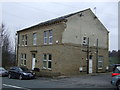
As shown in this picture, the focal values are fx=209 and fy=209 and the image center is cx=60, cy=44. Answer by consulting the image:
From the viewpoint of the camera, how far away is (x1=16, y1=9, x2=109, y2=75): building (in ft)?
86.8

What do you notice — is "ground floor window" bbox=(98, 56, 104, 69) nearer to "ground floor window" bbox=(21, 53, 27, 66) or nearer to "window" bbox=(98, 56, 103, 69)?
"window" bbox=(98, 56, 103, 69)

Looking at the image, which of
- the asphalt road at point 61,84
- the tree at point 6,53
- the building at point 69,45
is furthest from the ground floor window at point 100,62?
the tree at point 6,53

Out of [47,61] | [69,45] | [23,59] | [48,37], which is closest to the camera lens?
[69,45]

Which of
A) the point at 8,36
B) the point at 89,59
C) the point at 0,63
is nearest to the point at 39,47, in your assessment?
the point at 89,59

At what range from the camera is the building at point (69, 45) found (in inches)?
1042

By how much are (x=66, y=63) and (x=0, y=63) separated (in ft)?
66.1

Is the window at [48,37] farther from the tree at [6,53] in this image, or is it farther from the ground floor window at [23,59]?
the tree at [6,53]

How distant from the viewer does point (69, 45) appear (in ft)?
88.3

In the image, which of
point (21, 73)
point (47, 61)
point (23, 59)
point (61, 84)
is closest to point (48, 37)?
point (47, 61)

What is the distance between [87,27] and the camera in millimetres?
29562

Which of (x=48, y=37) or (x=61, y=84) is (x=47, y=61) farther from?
(x=61, y=84)

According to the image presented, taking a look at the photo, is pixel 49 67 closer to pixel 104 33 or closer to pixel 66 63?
pixel 66 63

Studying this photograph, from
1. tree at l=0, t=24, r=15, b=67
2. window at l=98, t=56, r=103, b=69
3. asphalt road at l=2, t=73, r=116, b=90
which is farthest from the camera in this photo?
tree at l=0, t=24, r=15, b=67

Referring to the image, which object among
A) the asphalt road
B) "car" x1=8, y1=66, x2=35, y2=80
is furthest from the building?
the asphalt road
